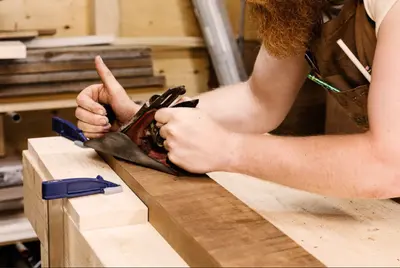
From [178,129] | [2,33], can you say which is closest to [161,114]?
[178,129]

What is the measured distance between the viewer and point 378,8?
1061 mm

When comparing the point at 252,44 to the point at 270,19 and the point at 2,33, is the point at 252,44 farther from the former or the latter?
the point at 270,19

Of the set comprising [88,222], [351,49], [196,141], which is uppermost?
[351,49]

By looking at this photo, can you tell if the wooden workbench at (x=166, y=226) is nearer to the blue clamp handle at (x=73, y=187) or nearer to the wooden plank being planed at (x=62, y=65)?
the blue clamp handle at (x=73, y=187)

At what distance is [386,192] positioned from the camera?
1021mm

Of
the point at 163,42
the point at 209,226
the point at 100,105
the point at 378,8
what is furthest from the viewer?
the point at 163,42

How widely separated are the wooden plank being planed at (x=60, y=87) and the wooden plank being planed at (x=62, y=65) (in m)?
0.05

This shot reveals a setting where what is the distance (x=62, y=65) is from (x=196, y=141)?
1112mm

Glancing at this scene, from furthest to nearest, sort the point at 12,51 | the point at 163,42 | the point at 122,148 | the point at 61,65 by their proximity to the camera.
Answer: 1. the point at 163,42
2. the point at 61,65
3. the point at 12,51
4. the point at 122,148

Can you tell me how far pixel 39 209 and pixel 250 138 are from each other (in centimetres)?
45

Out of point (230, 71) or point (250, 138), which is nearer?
point (250, 138)

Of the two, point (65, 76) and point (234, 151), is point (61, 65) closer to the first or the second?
point (65, 76)

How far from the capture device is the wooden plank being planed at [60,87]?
204cm

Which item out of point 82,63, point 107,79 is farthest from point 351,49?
point 82,63
